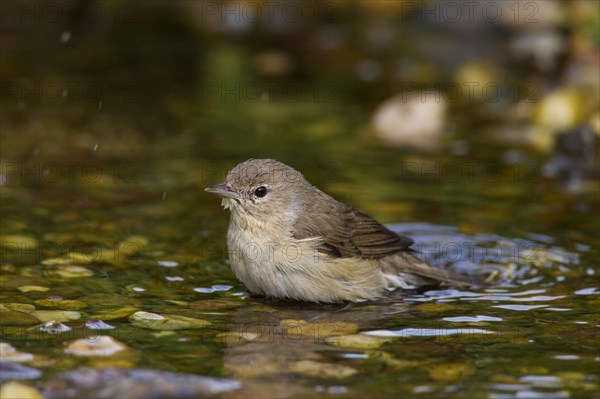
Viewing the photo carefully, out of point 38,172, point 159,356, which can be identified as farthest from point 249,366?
point 38,172

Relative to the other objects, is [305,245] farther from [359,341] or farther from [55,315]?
[55,315]

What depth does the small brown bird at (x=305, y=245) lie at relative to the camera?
279 inches

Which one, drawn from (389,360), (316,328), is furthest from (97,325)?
(389,360)

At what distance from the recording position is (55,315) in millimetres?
6449

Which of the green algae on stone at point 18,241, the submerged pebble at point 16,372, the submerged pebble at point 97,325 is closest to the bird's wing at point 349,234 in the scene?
the submerged pebble at point 97,325

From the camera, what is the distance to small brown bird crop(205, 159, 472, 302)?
23.3ft

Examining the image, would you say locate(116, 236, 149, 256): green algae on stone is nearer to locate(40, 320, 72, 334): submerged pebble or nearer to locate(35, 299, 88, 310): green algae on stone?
locate(35, 299, 88, 310): green algae on stone

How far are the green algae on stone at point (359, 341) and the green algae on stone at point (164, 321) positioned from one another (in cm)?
85

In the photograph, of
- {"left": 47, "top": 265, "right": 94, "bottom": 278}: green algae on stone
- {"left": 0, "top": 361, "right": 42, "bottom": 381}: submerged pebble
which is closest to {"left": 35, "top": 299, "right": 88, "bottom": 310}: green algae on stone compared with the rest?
{"left": 47, "top": 265, "right": 94, "bottom": 278}: green algae on stone

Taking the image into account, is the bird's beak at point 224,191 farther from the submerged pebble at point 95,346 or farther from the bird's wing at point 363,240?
the submerged pebble at point 95,346

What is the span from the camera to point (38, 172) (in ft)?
32.9

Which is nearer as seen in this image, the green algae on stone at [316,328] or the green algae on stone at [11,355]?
the green algae on stone at [11,355]

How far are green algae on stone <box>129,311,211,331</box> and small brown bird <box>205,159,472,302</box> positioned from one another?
72 centimetres

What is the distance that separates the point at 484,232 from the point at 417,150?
306 centimetres
